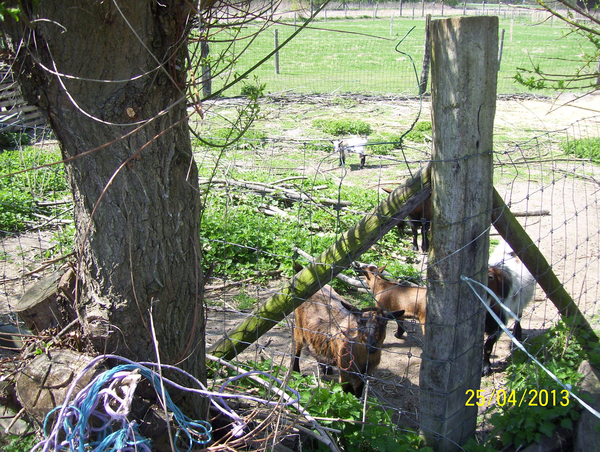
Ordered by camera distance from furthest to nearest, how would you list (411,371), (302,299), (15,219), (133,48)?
(15,219), (411,371), (302,299), (133,48)

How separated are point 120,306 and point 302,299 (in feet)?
3.39

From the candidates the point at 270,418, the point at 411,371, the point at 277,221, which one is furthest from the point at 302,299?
the point at 277,221

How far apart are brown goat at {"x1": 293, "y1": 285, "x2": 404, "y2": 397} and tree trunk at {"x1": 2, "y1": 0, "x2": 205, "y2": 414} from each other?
73.3 inches

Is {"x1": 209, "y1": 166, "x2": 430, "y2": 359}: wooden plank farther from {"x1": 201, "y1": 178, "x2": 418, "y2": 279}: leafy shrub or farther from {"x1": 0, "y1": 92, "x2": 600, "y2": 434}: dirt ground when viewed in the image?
{"x1": 201, "y1": 178, "x2": 418, "y2": 279}: leafy shrub

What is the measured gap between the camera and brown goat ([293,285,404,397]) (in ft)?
13.5

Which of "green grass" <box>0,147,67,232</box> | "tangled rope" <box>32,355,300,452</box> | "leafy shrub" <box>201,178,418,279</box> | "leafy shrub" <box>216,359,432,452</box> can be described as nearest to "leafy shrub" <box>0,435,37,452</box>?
"tangled rope" <box>32,355,300,452</box>

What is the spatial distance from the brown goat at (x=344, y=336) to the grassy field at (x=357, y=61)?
11.4 metres

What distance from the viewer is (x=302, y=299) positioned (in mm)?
2838

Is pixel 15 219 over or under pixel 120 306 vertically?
under

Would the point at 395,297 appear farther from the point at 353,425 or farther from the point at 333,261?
the point at 333,261

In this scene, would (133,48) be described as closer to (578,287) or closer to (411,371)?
(411,371)

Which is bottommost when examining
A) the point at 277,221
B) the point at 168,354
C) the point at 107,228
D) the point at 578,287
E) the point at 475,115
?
the point at 578,287

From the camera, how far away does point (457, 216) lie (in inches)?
94.5

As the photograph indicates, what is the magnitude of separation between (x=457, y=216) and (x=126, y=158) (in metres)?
1.59
